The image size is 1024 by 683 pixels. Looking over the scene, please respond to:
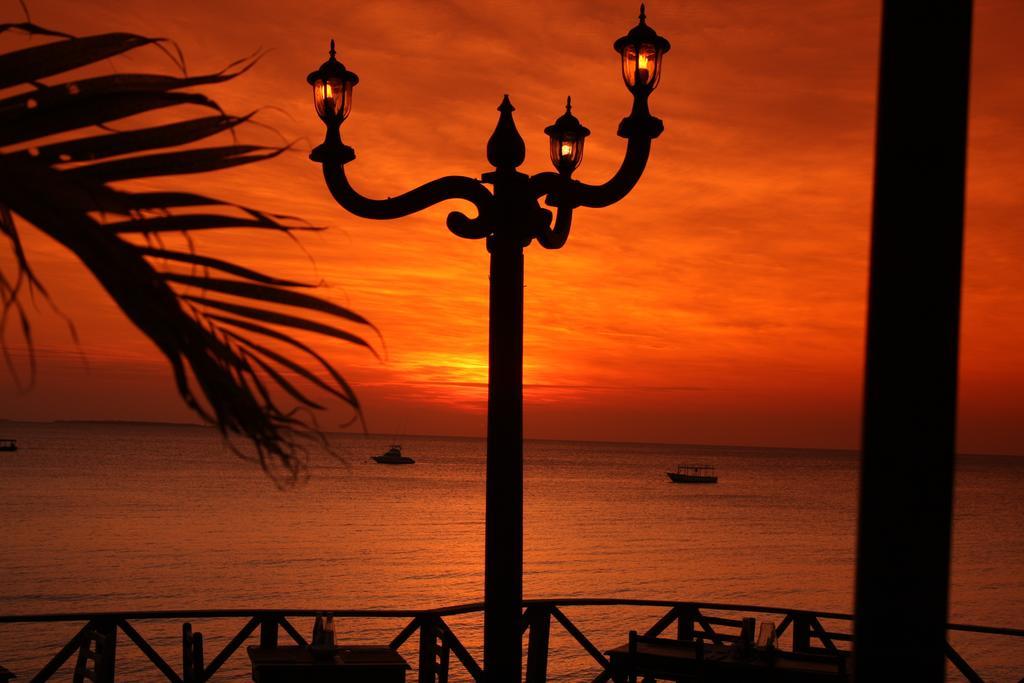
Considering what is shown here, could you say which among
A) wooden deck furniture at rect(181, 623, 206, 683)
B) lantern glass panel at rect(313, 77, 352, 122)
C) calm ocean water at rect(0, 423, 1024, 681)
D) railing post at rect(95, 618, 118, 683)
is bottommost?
calm ocean water at rect(0, 423, 1024, 681)

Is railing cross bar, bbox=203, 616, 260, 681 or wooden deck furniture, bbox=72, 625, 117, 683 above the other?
wooden deck furniture, bbox=72, 625, 117, 683

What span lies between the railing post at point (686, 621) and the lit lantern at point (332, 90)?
546cm

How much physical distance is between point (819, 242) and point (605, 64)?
1255 cm

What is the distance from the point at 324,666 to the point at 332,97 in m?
4.49

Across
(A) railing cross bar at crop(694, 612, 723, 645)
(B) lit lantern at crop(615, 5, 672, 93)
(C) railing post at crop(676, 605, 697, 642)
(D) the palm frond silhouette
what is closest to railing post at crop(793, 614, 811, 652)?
(A) railing cross bar at crop(694, 612, 723, 645)

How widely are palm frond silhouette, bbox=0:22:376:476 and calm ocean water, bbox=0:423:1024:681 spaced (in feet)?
42.8

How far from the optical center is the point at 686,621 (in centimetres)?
962

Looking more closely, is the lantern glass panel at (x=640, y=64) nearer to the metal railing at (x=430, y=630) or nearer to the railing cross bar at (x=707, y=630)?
the metal railing at (x=430, y=630)

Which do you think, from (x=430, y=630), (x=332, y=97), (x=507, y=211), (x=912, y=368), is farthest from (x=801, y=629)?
(x=912, y=368)

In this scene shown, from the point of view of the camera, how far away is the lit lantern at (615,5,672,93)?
5965 mm

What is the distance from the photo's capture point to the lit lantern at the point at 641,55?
5.96 m

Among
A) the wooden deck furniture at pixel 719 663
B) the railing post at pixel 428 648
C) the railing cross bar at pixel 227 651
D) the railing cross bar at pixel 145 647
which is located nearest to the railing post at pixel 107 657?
the railing cross bar at pixel 145 647

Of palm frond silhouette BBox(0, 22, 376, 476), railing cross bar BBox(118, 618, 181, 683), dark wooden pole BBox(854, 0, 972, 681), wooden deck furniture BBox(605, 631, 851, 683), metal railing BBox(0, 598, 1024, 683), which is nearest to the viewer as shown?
palm frond silhouette BBox(0, 22, 376, 476)

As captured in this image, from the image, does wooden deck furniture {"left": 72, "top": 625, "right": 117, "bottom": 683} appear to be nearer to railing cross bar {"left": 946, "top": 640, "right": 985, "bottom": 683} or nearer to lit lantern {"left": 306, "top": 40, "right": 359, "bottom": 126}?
lit lantern {"left": 306, "top": 40, "right": 359, "bottom": 126}
